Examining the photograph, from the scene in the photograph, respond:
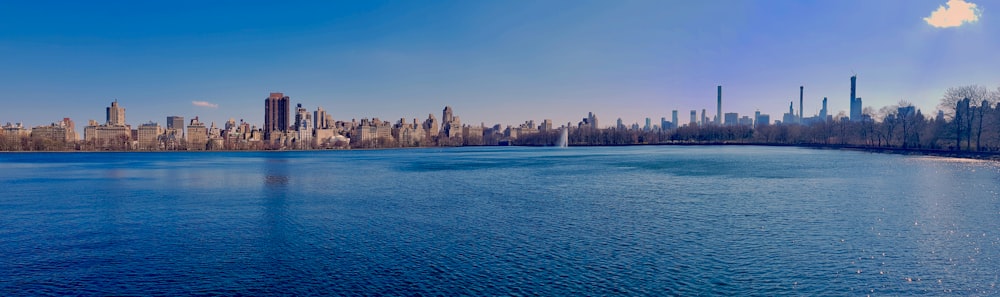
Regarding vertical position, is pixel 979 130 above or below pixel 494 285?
above

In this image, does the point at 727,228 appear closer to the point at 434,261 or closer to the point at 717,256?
the point at 717,256

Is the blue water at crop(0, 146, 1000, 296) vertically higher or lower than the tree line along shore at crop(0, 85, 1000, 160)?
lower

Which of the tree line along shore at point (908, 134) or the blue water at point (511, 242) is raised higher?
the tree line along shore at point (908, 134)

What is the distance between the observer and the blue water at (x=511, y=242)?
577 inches

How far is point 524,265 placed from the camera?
16547 mm

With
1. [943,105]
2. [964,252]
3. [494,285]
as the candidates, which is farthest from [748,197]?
[943,105]

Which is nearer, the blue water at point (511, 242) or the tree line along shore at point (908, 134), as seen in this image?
the blue water at point (511, 242)

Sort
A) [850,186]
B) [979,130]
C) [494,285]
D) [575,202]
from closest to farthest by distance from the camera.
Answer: [494,285] → [575,202] → [850,186] → [979,130]

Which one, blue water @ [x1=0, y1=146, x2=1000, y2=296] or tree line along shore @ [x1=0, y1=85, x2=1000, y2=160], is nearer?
blue water @ [x1=0, y1=146, x2=1000, y2=296]

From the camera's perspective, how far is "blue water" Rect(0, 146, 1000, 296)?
48.1 ft

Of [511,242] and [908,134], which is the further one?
[908,134]

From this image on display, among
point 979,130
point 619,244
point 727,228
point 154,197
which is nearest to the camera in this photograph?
point 619,244

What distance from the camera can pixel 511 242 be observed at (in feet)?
64.3

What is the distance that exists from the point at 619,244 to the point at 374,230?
9183 mm
